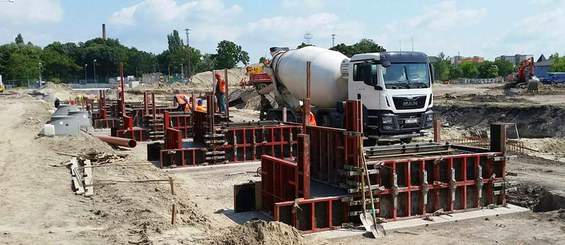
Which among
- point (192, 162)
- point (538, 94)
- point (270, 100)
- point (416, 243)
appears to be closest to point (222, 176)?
point (192, 162)

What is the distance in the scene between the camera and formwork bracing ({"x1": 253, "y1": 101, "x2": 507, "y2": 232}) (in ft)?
34.9

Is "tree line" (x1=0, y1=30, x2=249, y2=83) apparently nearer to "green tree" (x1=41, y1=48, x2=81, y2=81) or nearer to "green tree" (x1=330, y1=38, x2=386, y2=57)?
"green tree" (x1=41, y1=48, x2=81, y2=81)

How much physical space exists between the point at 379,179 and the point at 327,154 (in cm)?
126

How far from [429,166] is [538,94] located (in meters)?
34.8

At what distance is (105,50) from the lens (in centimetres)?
12575

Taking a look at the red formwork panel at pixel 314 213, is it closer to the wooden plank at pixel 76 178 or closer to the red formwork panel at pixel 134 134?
the wooden plank at pixel 76 178

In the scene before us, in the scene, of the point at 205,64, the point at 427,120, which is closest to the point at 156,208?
the point at 427,120

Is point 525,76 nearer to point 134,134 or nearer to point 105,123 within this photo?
point 105,123

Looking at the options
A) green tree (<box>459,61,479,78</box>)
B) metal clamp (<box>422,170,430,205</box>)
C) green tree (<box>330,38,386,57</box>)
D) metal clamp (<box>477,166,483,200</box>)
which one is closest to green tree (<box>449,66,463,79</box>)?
green tree (<box>459,61,479,78</box>)

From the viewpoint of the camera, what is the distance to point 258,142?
18797mm

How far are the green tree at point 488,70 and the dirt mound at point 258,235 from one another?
119599 millimetres

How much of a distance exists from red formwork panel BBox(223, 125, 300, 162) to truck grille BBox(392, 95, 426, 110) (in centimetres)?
335

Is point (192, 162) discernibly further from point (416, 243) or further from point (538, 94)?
point (538, 94)

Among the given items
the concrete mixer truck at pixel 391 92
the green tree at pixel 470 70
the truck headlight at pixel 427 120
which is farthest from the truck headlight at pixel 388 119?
the green tree at pixel 470 70
